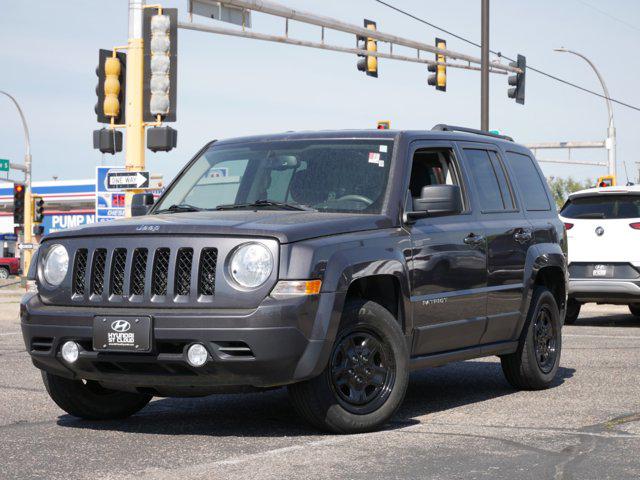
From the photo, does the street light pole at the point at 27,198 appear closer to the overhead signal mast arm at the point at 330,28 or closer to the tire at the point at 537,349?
the overhead signal mast arm at the point at 330,28

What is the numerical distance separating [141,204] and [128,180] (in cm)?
1116

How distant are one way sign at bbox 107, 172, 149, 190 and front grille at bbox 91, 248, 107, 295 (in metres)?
12.2

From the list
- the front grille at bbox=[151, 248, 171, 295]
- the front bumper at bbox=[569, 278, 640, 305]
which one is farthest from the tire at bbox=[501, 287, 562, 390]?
the front bumper at bbox=[569, 278, 640, 305]

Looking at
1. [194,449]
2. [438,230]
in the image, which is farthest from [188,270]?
[438,230]

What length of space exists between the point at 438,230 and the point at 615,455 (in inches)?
83.3

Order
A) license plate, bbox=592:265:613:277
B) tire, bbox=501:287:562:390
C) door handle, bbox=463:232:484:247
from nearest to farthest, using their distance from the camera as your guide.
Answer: door handle, bbox=463:232:484:247 → tire, bbox=501:287:562:390 → license plate, bbox=592:265:613:277

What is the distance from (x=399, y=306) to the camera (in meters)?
7.17

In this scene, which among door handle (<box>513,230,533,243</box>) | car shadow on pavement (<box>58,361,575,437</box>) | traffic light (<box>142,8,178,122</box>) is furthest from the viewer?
traffic light (<box>142,8,178,122</box>)

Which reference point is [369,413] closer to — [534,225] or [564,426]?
[564,426]

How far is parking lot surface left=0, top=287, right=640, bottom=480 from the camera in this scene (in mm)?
5656

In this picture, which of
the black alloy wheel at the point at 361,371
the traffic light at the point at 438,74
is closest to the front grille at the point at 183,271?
the black alloy wheel at the point at 361,371

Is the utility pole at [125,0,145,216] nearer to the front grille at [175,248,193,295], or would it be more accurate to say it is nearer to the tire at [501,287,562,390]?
the tire at [501,287,562,390]

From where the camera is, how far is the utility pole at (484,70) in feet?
80.1

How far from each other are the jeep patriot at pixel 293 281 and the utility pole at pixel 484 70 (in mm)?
16092
